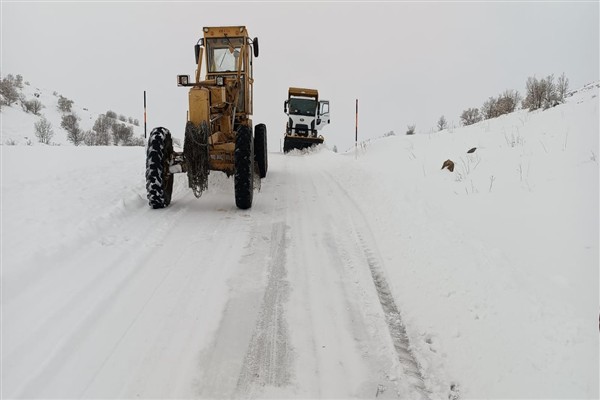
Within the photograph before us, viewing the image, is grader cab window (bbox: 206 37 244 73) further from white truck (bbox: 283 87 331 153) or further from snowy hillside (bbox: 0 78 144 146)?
white truck (bbox: 283 87 331 153)

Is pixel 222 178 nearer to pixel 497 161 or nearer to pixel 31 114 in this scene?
pixel 497 161

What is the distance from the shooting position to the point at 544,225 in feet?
14.0

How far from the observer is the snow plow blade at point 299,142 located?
19906 mm

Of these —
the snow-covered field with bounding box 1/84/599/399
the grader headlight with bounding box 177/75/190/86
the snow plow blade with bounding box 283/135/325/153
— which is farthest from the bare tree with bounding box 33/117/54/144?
A: the grader headlight with bounding box 177/75/190/86

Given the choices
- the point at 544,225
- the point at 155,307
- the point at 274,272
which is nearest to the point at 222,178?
the point at 274,272

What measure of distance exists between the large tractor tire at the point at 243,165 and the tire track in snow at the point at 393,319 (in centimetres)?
195

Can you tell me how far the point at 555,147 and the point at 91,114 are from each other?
3012cm

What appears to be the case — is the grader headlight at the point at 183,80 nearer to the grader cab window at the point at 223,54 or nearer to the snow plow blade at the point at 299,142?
the grader cab window at the point at 223,54

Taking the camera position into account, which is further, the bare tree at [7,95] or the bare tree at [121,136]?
the bare tree at [121,136]

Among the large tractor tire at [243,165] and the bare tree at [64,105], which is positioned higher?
the bare tree at [64,105]

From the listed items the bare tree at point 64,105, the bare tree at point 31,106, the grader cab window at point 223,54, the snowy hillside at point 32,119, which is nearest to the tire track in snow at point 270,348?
the grader cab window at point 223,54

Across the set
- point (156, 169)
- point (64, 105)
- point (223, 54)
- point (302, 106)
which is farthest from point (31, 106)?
point (156, 169)

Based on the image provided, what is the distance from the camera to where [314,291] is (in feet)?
12.7

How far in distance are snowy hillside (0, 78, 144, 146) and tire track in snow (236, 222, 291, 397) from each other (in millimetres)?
14092
